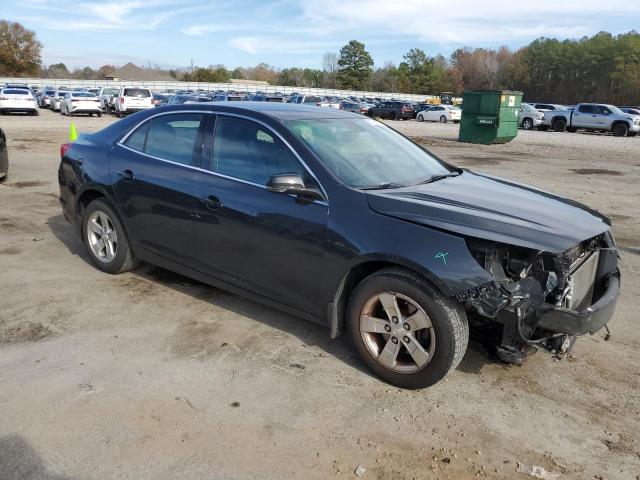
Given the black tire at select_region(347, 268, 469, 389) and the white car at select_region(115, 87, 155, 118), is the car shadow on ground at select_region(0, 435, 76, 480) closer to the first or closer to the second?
the black tire at select_region(347, 268, 469, 389)

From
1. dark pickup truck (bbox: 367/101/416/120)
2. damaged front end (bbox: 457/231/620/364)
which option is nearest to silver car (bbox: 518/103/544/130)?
dark pickup truck (bbox: 367/101/416/120)

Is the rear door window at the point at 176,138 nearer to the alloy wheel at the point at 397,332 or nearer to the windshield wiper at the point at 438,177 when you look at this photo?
the windshield wiper at the point at 438,177

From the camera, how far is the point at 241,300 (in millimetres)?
4797

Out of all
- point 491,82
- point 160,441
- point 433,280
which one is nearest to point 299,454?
point 160,441

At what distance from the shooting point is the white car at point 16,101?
32250 millimetres

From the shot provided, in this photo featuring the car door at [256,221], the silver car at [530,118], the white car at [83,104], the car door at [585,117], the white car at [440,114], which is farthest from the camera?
the white car at [440,114]

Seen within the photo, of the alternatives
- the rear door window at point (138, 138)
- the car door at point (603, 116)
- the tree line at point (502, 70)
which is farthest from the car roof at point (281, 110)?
the tree line at point (502, 70)

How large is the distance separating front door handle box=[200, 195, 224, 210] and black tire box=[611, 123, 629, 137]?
103 ft

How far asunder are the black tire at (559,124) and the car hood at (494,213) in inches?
1245

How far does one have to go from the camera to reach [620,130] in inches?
1182

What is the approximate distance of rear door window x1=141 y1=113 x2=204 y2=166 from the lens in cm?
439

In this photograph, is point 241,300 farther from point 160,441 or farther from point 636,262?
→ point 636,262

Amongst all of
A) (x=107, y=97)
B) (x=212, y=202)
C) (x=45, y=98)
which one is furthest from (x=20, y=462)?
(x=45, y=98)

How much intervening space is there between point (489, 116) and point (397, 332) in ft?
63.5
